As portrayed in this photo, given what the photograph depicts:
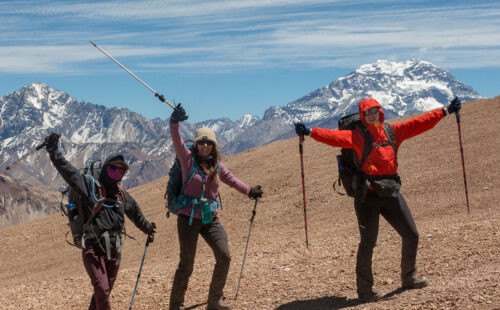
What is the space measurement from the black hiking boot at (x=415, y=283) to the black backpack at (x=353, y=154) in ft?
5.37

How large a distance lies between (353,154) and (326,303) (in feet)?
7.98

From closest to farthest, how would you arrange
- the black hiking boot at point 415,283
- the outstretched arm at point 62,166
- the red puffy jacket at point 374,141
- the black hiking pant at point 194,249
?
the outstretched arm at point 62,166 < the red puffy jacket at point 374,141 < the black hiking pant at point 194,249 < the black hiking boot at point 415,283

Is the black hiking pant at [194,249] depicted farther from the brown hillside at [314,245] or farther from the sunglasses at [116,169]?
the brown hillside at [314,245]

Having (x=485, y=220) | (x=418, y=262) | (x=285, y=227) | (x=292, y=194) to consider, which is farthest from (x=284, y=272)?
(x=292, y=194)

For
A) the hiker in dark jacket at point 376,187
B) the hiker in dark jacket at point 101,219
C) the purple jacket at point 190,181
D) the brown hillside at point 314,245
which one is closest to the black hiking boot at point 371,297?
the hiker in dark jacket at point 376,187

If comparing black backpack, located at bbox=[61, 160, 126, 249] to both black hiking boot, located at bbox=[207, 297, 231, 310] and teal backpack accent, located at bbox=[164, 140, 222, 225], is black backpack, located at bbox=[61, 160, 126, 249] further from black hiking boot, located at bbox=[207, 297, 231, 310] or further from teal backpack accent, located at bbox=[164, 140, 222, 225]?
black hiking boot, located at bbox=[207, 297, 231, 310]

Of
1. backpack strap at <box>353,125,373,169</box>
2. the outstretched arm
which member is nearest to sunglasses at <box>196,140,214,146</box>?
the outstretched arm

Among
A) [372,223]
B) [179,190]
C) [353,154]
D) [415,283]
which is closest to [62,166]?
[179,190]

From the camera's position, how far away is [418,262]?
10.5 meters

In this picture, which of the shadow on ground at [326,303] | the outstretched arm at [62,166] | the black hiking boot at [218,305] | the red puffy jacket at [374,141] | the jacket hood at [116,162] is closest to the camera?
the outstretched arm at [62,166]

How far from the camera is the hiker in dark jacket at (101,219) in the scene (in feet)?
25.9

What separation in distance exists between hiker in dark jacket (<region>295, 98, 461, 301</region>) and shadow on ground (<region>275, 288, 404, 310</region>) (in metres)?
0.24

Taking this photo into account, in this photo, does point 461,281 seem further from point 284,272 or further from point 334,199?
point 334,199

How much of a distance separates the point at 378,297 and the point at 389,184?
170 cm
